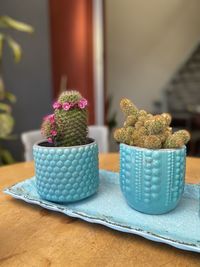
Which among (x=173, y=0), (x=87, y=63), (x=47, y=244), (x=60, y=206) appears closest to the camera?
(x=47, y=244)

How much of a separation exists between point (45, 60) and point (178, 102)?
109 inches

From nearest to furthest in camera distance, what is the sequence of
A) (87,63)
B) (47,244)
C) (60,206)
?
(47,244) < (60,206) < (87,63)

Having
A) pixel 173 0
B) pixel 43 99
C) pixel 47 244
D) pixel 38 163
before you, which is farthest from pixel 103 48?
pixel 173 0

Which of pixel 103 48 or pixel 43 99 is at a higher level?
pixel 103 48

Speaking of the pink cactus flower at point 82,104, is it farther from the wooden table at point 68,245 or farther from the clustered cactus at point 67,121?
the wooden table at point 68,245

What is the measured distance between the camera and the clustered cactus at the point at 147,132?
1.84 feet

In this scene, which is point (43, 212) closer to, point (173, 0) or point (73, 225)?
point (73, 225)

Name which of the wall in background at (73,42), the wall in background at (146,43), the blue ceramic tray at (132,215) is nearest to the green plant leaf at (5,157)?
the wall in background at (73,42)

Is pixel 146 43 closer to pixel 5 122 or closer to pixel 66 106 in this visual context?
pixel 5 122

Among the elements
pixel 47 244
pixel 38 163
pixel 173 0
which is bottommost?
pixel 47 244

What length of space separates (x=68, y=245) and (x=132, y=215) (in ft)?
0.51

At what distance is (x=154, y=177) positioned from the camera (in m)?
0.56

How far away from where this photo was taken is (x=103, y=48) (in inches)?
103

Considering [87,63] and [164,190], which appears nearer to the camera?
[164,190]
